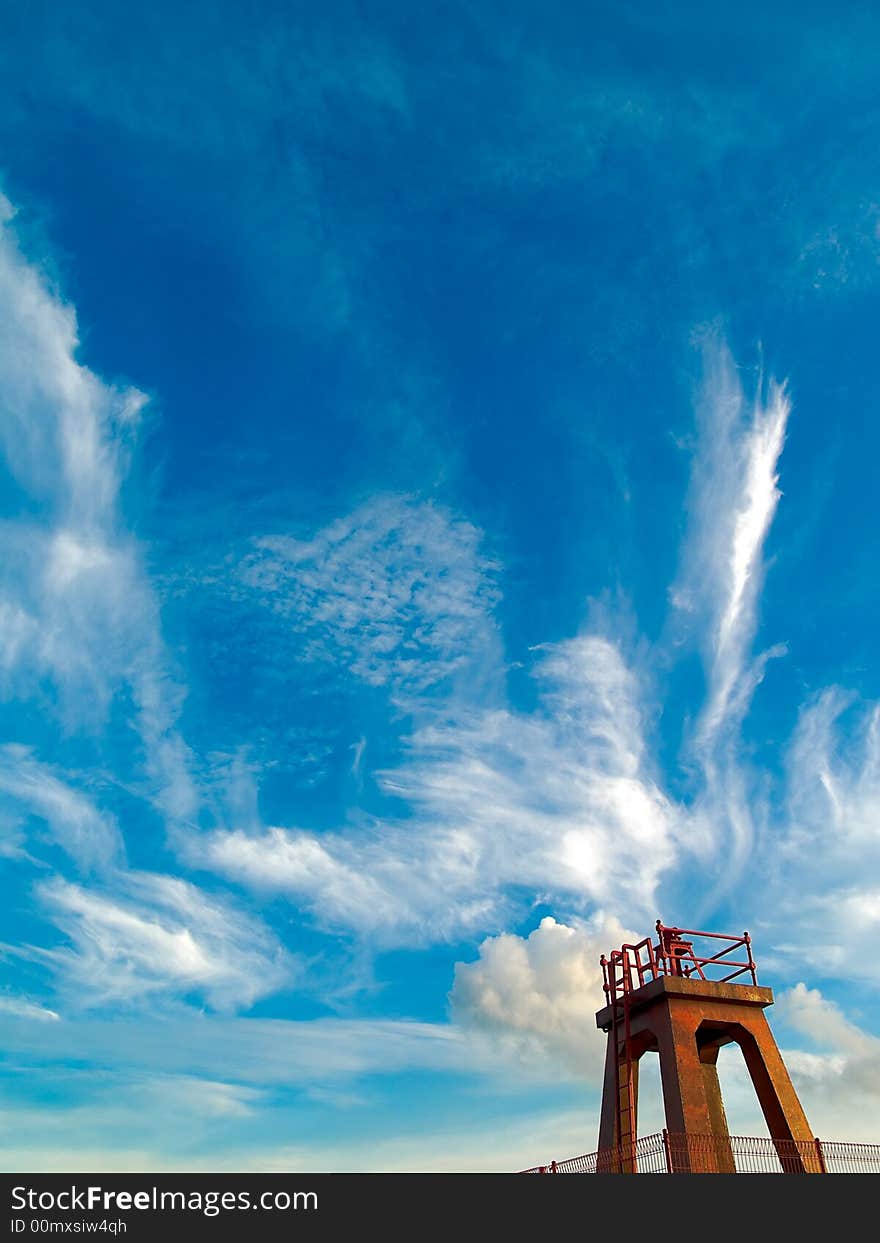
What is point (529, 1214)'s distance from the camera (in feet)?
67.3

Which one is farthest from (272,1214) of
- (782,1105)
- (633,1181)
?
(782,1105)

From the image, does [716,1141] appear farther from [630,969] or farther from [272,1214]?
[272,1214]

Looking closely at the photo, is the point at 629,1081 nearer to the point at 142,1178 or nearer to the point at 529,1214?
the point at 529,1214

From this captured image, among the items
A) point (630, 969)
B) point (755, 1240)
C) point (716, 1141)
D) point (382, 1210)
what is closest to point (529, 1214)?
point (382, 1210)

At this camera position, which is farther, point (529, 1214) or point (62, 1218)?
point (529, 1214)

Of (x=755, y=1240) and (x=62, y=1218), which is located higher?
(x=62, y=1218)

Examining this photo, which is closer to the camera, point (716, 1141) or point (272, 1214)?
point (272, 1214)

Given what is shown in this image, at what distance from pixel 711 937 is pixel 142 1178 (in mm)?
20893

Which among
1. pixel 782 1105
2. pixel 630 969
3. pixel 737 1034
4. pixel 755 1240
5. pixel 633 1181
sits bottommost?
pixel 755 1240

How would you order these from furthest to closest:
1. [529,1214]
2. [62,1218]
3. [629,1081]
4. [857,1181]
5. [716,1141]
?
1. [629,1081]
2. [716,1141]
3. [857,1181]
4. [529,1214]
5. [62,1218]

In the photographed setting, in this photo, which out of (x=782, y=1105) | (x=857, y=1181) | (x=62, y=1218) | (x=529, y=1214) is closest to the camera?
(x=62, y=1218)

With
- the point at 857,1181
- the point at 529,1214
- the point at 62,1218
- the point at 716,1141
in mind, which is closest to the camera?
the point at 62,1218

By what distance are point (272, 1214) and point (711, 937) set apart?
1877 centimetres

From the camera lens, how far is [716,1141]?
2528cm
